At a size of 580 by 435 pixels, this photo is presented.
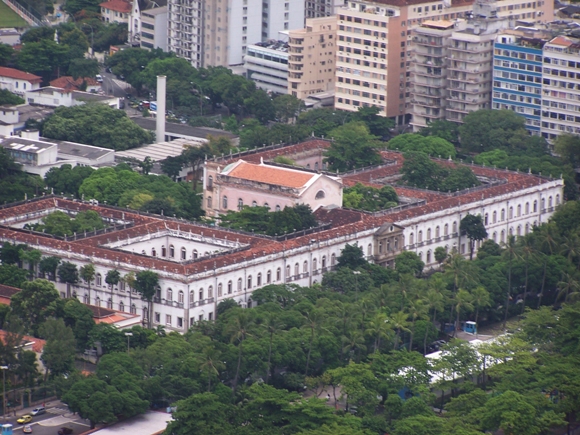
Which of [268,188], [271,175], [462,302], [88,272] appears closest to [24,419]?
[88,272]

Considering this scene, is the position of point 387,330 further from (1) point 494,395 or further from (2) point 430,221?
Answer: (2) point 430,221

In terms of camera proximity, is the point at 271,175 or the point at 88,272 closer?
the point at 88,272

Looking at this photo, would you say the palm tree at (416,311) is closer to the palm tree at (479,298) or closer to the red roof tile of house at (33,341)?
the palm tree at (479,298)

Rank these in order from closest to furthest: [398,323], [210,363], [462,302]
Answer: [210,363], [398,323], [462,302]

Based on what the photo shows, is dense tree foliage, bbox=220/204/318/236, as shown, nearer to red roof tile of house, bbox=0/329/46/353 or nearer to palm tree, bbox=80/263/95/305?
palm tree, bbox=80/263/95/305

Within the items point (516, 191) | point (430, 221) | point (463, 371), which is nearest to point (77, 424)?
point (463, 371)

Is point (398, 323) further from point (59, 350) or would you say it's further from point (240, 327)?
point (59, 350)

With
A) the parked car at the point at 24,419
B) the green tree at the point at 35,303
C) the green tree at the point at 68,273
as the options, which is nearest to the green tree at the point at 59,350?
the parked car at the point at 24,419

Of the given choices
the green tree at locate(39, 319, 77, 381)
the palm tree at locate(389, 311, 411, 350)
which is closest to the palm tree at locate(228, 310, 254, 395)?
the palm tree at locate(389, 311, 411, 350)

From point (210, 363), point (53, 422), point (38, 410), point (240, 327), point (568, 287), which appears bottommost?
point (53, 422)
